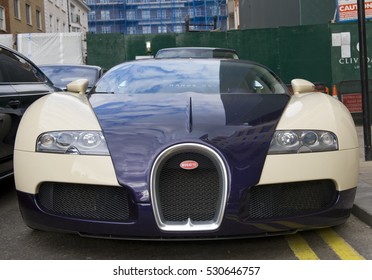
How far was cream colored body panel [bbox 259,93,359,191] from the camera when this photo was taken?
2738 millimetres

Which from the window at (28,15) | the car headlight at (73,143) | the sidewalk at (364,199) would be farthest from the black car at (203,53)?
the window at (28,15)

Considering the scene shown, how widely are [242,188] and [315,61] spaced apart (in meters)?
10.9

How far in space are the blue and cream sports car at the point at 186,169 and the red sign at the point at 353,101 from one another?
673cm

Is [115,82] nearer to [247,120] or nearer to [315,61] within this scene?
[247,120]

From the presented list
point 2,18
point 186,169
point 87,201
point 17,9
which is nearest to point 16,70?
point 87,201

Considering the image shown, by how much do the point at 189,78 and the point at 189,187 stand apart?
1483 millimetres

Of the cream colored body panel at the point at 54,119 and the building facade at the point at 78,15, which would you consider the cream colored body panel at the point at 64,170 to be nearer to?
the cream colored body panel at the point at 54,119

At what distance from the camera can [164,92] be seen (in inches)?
145

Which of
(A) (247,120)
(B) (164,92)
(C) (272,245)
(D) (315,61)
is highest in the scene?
(D) (315,61)

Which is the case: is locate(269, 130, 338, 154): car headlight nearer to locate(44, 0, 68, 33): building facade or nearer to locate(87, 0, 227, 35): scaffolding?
locate(44, 0, 68, 33): building facade

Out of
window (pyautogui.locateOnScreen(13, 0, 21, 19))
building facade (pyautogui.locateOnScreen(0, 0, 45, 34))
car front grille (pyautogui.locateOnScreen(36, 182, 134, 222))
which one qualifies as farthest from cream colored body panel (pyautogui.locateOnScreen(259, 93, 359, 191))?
window (pyautogui.locateOnScreen(13, 0, 21, 19))

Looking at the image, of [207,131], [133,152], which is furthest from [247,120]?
[133,152]

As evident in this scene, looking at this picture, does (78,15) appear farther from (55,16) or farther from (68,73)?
(68,73)

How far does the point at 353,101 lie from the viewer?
9.54 m
